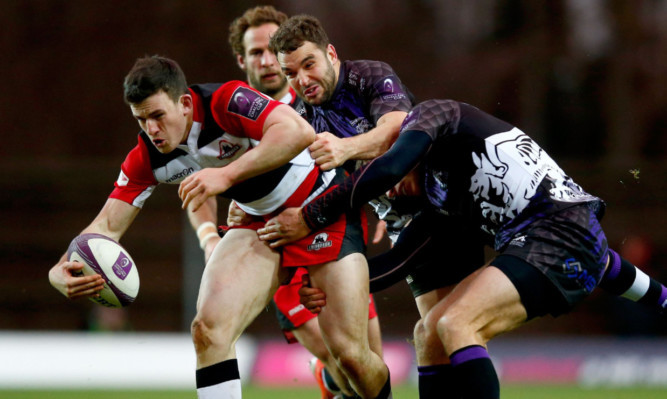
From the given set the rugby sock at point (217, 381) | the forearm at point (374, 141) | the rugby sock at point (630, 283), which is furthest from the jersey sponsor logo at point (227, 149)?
the rugby sock at point (630, 283)

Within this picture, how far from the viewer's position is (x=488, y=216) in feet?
14.5

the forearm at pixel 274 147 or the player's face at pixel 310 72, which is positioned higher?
the player's face at pixel 310 72

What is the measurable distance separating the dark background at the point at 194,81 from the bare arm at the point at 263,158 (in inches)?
392

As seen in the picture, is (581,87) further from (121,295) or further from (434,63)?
(121,295)

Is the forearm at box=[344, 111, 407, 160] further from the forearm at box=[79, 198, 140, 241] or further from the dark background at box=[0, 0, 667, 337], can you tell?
the dark background at box=[0, 0, 667, 337]

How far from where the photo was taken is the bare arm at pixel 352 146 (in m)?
4.66

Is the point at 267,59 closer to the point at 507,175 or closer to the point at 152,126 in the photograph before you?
the point at 152,126

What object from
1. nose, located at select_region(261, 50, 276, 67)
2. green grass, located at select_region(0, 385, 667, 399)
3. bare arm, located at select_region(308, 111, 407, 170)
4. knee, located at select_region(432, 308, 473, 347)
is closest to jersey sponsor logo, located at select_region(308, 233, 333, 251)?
bare arm, located at select_region(308, 111, 407, 170)

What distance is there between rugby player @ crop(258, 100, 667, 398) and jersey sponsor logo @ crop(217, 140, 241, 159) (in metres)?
0.41

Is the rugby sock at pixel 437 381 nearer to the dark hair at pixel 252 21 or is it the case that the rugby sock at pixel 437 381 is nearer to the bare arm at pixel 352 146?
the bare arm at pixel 352 146

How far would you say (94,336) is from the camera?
10.0 m

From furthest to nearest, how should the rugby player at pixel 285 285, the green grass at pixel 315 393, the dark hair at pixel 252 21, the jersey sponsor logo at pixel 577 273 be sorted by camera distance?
the green grass at pixel 315 393, the dark hair at pixel 252 21, the rugby player at pixel 285 285, the jersey sponsor logo at pixel 577 273

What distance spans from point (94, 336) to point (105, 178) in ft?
15.9

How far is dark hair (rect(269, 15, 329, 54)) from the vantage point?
192 inches
